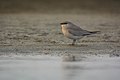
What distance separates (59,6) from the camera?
89.5 feet

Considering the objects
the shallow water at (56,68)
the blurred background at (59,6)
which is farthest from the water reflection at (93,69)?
the blurred background at (59,6)

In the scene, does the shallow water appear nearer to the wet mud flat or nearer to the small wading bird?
the wet mud flat

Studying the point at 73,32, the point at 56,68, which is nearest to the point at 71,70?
the point at 56,68

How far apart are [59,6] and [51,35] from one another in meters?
11.1

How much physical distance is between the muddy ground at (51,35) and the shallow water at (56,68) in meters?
1.08

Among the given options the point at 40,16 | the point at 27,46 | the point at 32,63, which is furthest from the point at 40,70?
the point at 40,16

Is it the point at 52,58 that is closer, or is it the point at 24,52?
the point at 52,58

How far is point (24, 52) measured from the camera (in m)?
12.7

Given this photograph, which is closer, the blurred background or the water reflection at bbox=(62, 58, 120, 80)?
the water reflection at bbox=(62, 58, 120, 80)

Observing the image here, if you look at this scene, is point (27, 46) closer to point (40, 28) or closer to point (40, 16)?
point (40, 28)

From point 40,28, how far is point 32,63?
7435mm

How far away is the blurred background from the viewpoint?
84.5 ft

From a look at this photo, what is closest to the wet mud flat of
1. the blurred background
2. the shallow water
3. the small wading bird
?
the shallow water

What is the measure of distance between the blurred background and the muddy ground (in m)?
1.91
